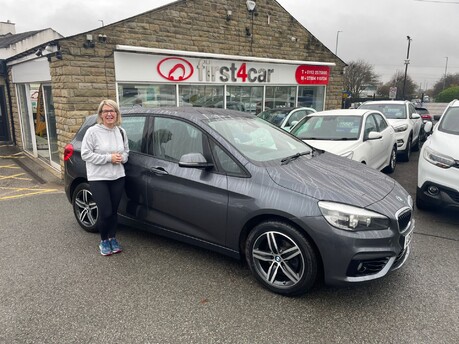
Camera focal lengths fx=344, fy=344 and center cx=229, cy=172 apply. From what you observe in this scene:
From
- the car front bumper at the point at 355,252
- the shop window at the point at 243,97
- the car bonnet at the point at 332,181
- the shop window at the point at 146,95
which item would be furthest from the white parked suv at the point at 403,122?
the car front bumper at the point at 355,252

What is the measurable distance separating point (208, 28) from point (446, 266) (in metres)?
8.19

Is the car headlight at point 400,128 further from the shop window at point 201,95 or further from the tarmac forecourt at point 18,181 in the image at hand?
the tarmac forecourt at point 18,181

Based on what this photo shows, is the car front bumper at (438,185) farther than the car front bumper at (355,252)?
Yes

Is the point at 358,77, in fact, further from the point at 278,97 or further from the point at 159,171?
the point at 159,171

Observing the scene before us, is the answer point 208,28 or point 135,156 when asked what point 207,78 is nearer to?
point 208,28

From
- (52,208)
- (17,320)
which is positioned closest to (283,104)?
(52,208)

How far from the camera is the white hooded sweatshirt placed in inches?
138

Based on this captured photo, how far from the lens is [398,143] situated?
8766 mm

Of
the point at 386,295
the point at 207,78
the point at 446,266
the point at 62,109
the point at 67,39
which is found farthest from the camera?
the point at 207,78

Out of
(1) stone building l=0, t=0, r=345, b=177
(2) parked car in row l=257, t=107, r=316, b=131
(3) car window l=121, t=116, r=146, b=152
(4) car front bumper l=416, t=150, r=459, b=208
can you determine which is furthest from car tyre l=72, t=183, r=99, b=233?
(2) parked car in row l=257, t=107, r=316, b=131

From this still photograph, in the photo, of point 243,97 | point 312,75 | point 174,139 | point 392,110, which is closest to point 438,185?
point 174,139

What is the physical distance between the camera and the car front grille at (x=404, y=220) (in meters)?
2.86

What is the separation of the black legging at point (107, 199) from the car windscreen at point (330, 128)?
3.64m

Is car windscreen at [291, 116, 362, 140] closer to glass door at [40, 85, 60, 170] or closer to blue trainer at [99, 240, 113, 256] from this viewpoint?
blue trainer at [99, 240, 113, 256]
